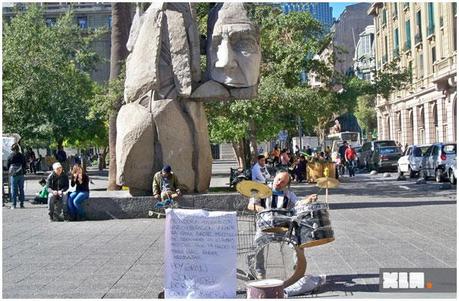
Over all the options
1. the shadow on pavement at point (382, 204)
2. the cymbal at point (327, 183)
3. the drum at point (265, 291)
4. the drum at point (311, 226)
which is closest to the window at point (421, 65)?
the shadow on pavement at point (382, 204)

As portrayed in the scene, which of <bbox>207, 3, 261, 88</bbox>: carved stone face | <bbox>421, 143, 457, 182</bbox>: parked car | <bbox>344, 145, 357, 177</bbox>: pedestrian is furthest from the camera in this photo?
<bbox>344, 145, 357, 177</bbox>: pedestrian

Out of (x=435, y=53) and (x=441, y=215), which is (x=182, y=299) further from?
(x=435, y=53)

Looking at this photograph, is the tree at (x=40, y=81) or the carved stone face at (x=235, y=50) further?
the tree at (x=40, y=81)

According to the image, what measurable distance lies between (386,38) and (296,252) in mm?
54629

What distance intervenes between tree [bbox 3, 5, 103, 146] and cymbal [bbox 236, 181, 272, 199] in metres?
→ 20.9

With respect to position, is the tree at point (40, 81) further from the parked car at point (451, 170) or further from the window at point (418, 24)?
the window at point (418, 24)

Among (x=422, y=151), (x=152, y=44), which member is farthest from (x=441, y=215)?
(x=422, y=151)

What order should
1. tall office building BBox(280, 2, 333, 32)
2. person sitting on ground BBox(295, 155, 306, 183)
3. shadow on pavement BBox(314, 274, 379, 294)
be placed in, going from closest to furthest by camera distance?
shadow on pavement BBox(314, 274, 379, 294) < tall office building BBox(280, 2, 333, 32) < person sitting on ground BBox(295, 155, 306, 183)

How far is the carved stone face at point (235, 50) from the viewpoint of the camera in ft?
42.6

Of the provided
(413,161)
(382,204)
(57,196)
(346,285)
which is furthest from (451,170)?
(346,285)

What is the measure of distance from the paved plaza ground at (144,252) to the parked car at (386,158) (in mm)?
18364

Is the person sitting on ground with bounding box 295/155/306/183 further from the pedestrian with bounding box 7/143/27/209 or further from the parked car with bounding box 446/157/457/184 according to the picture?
the pedestrian with bounding box 7/143/27/209

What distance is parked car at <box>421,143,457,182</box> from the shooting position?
2289cm

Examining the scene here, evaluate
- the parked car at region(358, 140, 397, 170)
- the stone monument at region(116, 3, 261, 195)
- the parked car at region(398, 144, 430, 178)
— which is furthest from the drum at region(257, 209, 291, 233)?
the parked car at region(358, 140, 397, 170)
